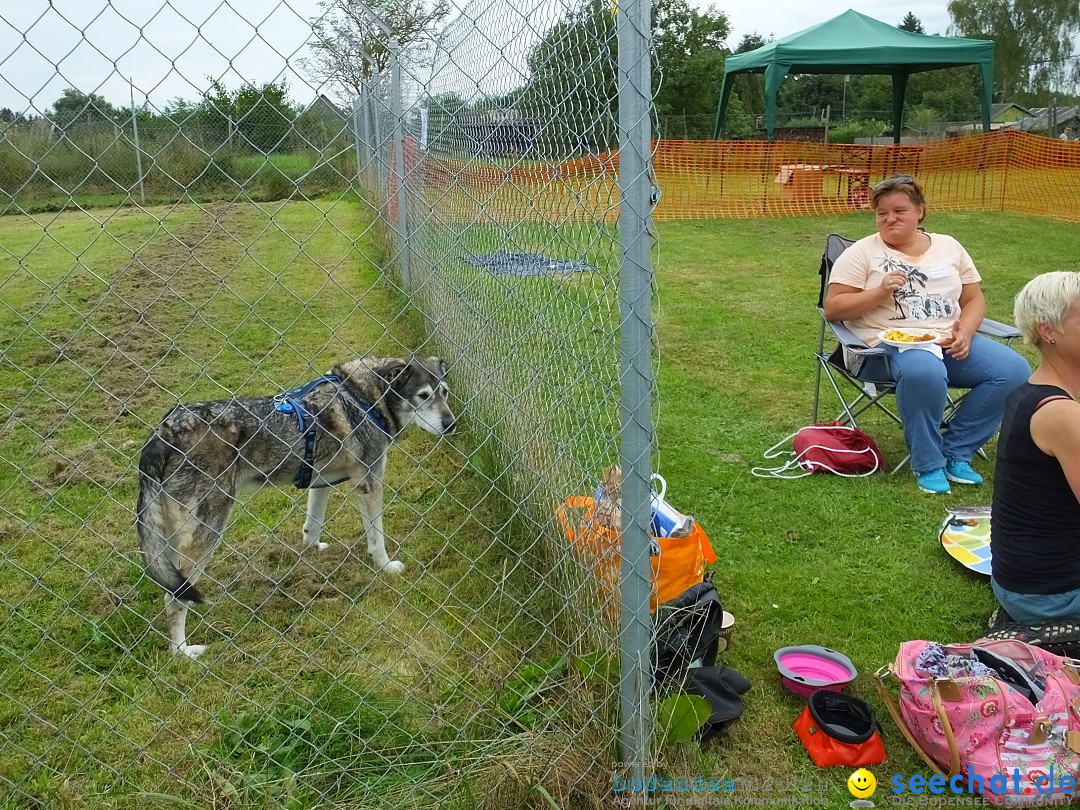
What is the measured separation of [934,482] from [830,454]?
20.2 inches

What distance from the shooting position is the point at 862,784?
2168 millimetres

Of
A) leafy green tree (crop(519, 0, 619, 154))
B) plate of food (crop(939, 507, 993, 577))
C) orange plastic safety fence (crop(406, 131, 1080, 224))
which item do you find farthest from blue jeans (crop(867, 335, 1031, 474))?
orange plastic safety fence (crop(406, 131, 1080, 224))

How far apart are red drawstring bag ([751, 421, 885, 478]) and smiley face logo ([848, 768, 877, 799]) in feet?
6.74

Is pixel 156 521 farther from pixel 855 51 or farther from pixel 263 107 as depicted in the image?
pixel 855 51

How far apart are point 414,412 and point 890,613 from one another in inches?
83.2

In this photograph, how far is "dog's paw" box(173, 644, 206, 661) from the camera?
273 centimetres

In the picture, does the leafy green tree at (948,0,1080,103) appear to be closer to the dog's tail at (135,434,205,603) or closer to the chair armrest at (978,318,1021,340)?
the chair armrest at (978,318,1021,340)

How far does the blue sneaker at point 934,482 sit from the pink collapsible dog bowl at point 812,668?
5.10 feet

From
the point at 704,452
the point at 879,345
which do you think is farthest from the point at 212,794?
the point at 879,345

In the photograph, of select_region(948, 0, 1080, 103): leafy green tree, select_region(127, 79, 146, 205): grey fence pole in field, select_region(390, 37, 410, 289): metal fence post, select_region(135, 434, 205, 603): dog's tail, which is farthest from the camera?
select_region(948, 0, 1080, 103): leafy green tree

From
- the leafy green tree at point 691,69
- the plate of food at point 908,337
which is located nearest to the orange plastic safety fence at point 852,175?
the plate of food at point 908,337

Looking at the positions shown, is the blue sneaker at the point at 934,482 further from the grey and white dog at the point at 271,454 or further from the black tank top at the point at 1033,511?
the grey and white dog at the point at 271,454

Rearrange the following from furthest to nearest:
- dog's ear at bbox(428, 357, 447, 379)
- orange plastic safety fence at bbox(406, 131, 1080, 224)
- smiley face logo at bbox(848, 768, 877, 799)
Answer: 1. orange plastic safety fence at bbox(406, 131, 1080, 224)
2. dog's ear at bbox(428, 357, 447, 379)
3. smiley face logo at bbox(848, 768, 877, 799)

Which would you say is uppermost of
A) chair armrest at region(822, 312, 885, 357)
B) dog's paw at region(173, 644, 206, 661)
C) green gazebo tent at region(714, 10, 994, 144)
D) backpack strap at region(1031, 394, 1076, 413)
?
green gazebo tent at region(714, 10, 994, 144)
